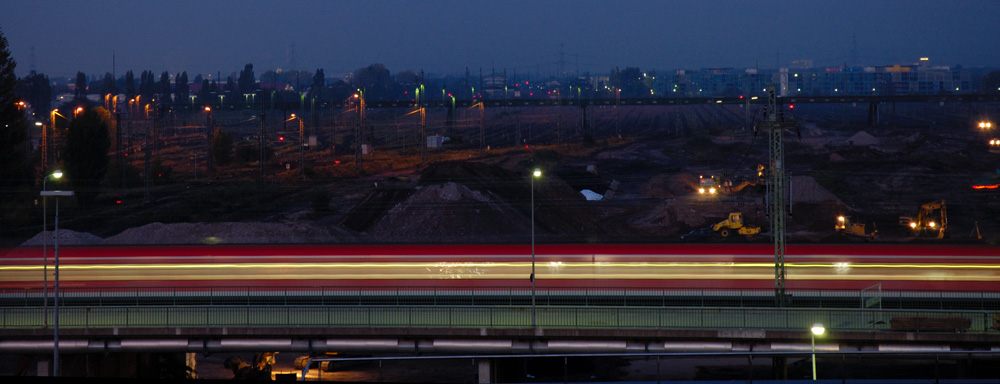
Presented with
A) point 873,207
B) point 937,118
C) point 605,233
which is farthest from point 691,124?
point 605,233

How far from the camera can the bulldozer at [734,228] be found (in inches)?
1572

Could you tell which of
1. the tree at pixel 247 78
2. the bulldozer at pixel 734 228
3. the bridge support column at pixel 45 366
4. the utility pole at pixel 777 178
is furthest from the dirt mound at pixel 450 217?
the tree at pixel 247 78

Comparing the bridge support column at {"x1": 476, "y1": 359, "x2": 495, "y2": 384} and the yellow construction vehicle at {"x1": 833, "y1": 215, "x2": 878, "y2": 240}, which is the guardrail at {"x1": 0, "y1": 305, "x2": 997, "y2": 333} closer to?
the bridge support column at {"x1": 476, "y1": 359, "x2": 495, "y2": 384}

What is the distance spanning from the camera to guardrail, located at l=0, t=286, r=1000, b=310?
75.8 feet

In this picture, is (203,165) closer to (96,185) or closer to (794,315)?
(96,185)

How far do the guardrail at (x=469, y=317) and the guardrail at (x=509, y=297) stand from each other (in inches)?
40.7

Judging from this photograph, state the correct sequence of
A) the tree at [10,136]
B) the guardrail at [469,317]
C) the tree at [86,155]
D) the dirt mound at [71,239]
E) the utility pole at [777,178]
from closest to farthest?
the guardrail at [469,317] < the utility pole at [777,178] < the dirt mound at [71,239] < the tree at [10,136] < the tree at [86,155]

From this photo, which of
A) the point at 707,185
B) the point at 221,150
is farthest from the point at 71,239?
the point at 221,150

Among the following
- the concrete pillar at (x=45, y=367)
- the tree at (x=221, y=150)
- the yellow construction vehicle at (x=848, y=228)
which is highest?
the tree at (x=221, y=150)

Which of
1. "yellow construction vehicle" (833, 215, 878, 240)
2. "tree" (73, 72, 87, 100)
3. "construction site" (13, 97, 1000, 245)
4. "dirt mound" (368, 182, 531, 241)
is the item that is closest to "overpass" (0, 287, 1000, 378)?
"construction site" (13, 97, 1000, 245)

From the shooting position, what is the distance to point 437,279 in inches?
1059

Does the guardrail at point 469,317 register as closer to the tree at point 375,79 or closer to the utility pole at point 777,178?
the utility pole at point 777,178

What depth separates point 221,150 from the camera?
2879 inches

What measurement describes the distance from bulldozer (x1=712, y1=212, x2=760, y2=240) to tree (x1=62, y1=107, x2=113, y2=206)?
34672mm
